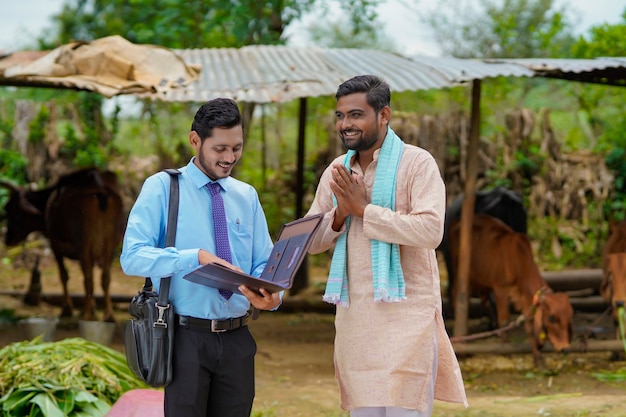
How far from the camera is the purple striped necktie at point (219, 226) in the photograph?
3.43m

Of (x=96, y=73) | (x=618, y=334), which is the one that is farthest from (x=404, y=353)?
(x=618, y=334)

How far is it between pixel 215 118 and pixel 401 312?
1.11m

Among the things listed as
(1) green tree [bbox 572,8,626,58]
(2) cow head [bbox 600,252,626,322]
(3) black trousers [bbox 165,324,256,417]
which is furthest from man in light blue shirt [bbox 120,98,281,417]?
(1) green tree [bbox 572,8,626,58]

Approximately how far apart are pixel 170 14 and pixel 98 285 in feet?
13.8

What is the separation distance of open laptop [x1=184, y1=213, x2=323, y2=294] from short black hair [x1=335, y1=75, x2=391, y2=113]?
1.84 ft

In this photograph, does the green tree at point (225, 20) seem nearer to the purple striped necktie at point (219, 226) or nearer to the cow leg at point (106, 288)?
the cow leg at point (106, 288)

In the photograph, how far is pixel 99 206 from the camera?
948 cm

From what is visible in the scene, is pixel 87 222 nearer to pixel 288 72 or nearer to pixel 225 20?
pixel 288 72

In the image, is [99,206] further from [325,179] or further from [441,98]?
[441,98]

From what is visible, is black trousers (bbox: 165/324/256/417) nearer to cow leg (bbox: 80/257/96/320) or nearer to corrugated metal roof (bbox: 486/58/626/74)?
corrugated metal roof (bbox: 486/58/626/74)

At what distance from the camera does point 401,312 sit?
360 centimetres

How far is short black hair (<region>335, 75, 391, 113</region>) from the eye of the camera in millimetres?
3592

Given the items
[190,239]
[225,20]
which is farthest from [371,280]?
[225,20]

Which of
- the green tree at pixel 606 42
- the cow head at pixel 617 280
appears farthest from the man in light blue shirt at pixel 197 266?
the green tree at pixel 606 42
